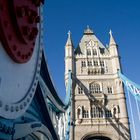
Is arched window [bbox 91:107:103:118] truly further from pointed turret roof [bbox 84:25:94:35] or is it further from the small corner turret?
pointed turret roof [bbox 84:25:94:35]

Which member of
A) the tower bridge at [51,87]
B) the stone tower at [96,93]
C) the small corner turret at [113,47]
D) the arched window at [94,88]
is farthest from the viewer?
the small corner turret at [113,47]

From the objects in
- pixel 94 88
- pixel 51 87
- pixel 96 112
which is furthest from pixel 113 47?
pixel 51 87

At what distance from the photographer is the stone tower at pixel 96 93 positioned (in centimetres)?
3703

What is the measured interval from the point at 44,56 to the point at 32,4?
1.91 m

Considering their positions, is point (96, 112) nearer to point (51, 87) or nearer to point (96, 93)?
point (96, 93)

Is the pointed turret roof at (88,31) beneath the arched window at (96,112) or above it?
above

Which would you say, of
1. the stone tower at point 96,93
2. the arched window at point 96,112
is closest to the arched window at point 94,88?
the stone tower at point 96,93

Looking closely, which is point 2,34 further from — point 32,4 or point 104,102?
point 104,102

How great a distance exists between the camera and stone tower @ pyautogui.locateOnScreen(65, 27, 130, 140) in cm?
3703

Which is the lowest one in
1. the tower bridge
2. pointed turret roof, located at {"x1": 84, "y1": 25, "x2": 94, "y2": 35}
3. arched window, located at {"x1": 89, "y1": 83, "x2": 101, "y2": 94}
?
the tower bridge

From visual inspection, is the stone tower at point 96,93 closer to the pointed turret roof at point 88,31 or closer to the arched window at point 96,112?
the arched window at point 96,112

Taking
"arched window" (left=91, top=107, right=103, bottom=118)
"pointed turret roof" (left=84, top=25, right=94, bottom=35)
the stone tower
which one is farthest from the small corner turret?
"arched window" (left=91, top=107, right=103, bottom=118)

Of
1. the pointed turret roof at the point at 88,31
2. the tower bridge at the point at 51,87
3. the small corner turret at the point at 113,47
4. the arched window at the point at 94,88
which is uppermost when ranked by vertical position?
the pointed turret roof at the point at 88,31

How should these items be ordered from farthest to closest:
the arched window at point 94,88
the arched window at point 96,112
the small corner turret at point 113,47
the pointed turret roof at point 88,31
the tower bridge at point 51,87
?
the pointed turret roof at point 88,31 < the small corner turret at point 113,47 < the arched window at point 94,88 < the arched window at point 96,112 < the tower bridge at point 51,87
